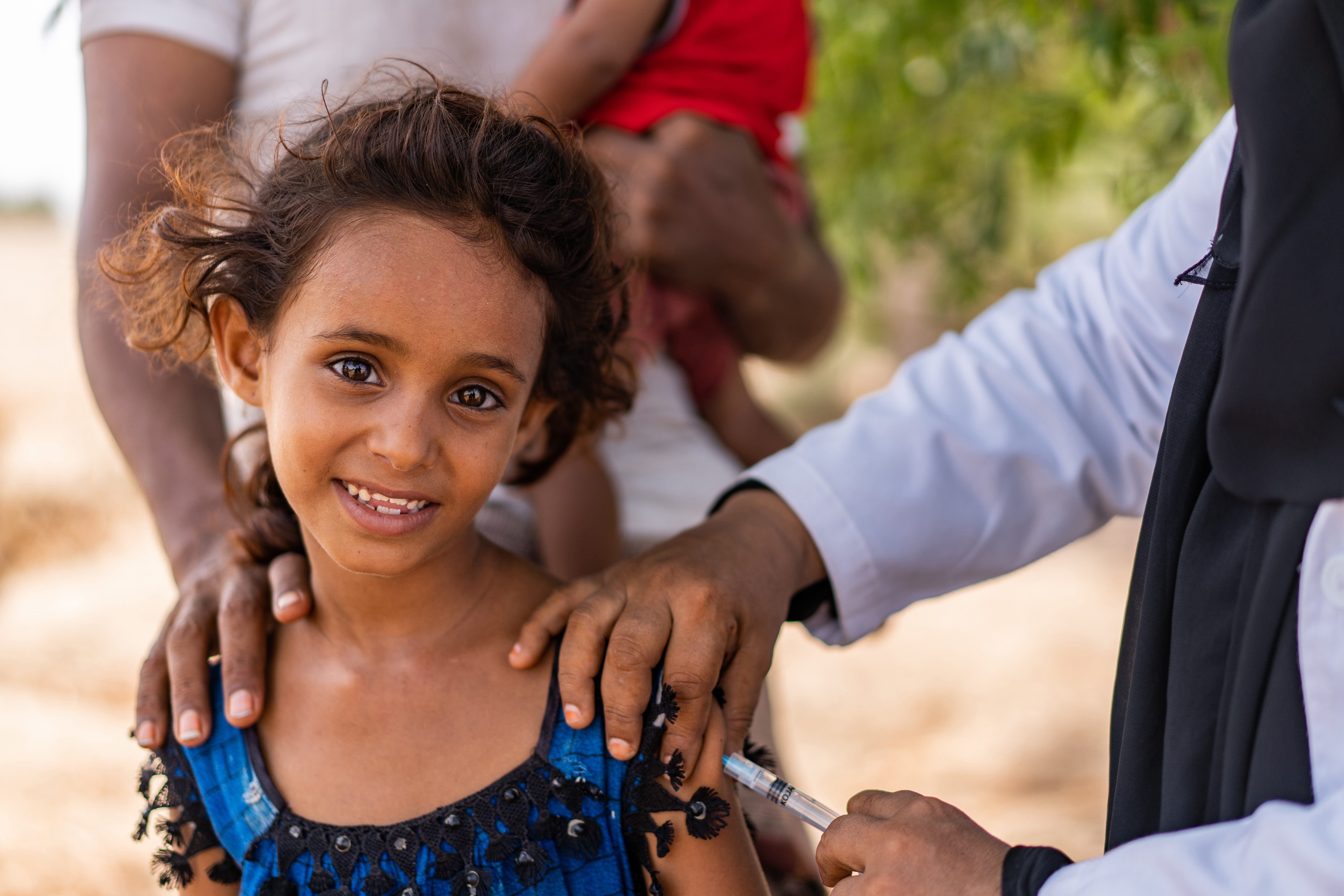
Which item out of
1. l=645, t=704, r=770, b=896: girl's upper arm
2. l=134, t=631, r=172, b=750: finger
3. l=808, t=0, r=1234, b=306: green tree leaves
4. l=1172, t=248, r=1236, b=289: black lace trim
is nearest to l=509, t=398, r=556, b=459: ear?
l=645, t=704, r=770, b=896: girl's upper arm

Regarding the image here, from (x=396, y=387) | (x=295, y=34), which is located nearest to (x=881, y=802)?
(x=396, y=387)

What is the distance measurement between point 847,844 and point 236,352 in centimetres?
97

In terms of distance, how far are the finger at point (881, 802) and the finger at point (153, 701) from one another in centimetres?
89

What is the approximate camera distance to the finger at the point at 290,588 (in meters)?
1.52

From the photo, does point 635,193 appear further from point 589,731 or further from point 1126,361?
point 589,731

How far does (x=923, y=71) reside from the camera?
12.0ft

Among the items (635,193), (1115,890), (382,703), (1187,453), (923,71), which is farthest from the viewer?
(923,71)

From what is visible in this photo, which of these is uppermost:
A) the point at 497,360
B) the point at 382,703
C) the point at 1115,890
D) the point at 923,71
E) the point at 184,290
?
the point at 923,71

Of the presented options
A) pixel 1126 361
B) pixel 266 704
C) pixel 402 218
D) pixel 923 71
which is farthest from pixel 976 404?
pixel 923 71

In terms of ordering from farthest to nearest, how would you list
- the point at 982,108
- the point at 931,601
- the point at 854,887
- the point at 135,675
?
the point at 931,601 < the point at 135,675 < the point at 982,108 < the point at 854,887

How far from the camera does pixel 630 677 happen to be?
1353 mm

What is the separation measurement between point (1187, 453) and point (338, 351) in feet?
3.02

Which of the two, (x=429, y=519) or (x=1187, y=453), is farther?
(x=429, y=519)

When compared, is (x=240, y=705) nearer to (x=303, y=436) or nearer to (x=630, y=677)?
(x=303, y=436)
